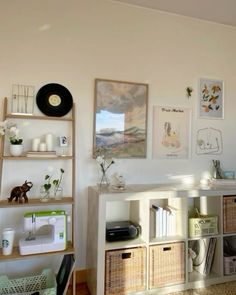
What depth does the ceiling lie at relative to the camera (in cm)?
238

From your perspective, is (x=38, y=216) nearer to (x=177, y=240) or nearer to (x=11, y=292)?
(x=11, y=292)

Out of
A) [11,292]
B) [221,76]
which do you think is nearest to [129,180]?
[11,292]

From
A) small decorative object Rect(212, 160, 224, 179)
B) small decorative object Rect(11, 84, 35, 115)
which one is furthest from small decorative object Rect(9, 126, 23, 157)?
small decorative object Rect(212, 160, 224, 179)

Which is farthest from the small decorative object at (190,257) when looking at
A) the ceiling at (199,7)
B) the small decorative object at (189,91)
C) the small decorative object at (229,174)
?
the ceiling at (199,7)

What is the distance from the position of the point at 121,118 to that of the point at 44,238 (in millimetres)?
1258

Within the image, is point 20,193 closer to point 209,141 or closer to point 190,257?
point 190,257

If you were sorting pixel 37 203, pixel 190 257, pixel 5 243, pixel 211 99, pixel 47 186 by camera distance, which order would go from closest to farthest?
pixel 5 243
pixel 37 203
pixel 47 186
pixel 190 257
pixel 211 99

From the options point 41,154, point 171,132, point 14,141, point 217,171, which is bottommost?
point 217,171

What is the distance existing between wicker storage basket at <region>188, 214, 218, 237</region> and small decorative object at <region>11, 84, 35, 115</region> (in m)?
1.76

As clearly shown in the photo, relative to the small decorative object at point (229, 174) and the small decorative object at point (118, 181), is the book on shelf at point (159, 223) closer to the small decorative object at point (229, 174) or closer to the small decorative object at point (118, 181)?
the small decorative object at point (118, 181)

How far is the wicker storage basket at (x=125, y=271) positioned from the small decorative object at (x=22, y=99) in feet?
4.51

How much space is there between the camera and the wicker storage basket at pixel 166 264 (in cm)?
208

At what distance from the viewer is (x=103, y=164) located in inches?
88.6

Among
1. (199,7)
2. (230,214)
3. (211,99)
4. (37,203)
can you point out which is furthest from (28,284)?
(199,7)
